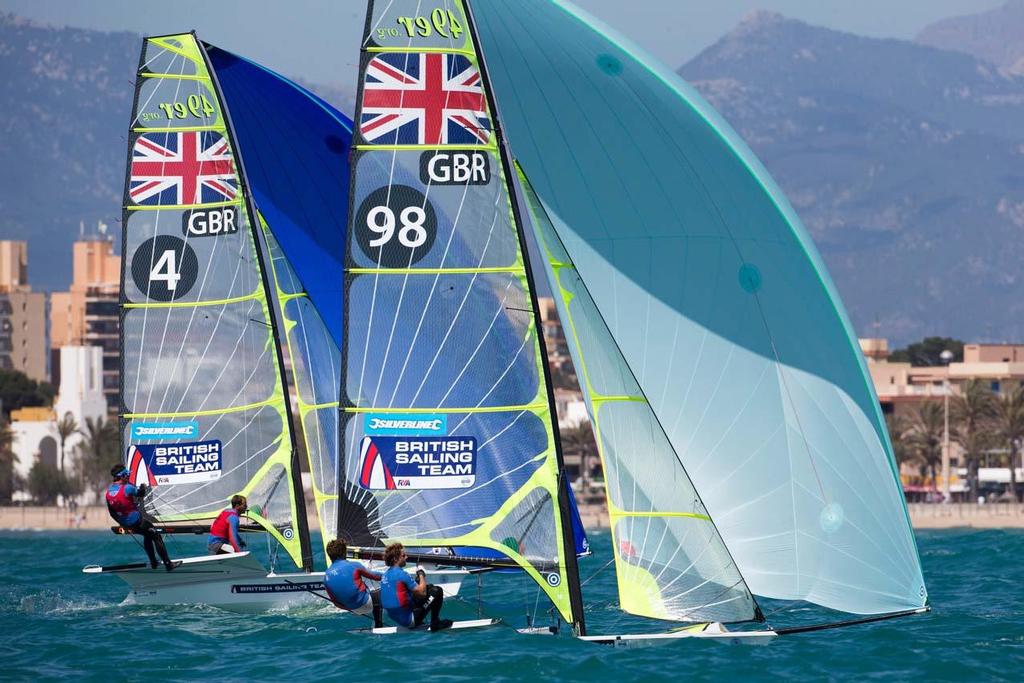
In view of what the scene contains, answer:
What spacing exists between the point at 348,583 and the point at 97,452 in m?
85.8

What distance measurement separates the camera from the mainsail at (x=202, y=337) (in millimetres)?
27234

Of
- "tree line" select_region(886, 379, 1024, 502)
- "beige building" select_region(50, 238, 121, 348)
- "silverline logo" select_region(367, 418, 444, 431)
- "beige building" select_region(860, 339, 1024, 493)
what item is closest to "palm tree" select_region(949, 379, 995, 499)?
"tree line" select_region(886, 379, 1024, 502)

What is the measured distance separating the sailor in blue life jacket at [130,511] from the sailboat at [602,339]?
6.28m

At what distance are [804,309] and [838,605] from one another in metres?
3.04

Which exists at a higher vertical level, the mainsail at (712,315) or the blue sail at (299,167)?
the blue sail at (299,167)

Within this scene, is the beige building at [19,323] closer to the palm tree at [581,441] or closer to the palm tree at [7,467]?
the palm tree at [7,467]

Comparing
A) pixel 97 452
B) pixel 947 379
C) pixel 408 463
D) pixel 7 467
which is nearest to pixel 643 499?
pixel 408 463

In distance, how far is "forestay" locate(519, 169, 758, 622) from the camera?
62.4 feet

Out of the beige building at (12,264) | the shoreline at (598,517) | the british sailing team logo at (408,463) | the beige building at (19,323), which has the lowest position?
the shoreline at (598,517)

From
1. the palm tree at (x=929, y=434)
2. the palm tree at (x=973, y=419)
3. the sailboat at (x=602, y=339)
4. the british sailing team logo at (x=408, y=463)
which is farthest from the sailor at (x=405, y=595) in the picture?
the palm tree at (x=929, y=434)

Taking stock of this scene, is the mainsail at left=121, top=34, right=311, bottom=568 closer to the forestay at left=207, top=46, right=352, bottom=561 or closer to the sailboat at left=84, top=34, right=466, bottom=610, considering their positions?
the sailboat at left=84, top=34, right=466, bottom=610

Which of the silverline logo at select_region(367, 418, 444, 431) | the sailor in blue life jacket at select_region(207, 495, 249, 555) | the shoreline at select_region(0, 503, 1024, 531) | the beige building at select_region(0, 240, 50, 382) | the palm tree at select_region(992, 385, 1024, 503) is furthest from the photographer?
the beige building at select_region(0, 240, 50, 382)

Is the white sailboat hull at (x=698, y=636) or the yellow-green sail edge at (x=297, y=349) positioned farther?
the yellow-green sail edge at (x=297, y=349)

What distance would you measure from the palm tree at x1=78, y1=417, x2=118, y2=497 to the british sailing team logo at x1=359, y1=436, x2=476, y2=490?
80.6 meters
